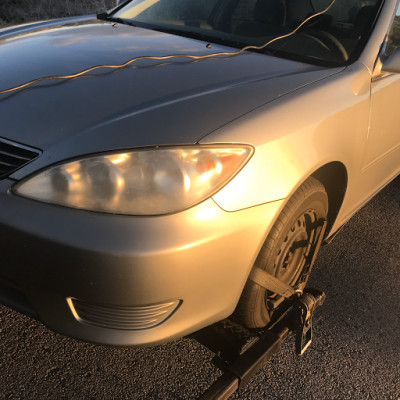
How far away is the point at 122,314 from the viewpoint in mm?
1500

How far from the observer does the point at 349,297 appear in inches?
98.9

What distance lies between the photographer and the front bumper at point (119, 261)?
139cm

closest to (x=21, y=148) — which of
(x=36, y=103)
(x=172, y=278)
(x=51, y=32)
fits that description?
(x=36, y=103)

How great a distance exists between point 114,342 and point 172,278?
0.29 m

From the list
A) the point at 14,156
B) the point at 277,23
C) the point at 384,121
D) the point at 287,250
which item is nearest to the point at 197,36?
the point at 277,23

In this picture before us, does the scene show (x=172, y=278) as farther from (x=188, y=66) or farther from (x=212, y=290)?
(x=188, y=66)

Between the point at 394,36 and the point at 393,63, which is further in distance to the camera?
the point at 394,36

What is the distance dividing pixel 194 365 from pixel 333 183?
3.24ft

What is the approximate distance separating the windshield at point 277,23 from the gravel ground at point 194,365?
1249 millimetres

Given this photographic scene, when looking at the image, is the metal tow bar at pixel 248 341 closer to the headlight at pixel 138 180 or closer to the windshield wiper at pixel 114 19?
the headlight at pixel 138 180

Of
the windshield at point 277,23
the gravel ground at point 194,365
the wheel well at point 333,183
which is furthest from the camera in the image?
the windshield at point 277,23

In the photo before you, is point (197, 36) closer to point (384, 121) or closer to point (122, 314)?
point (384, 121)

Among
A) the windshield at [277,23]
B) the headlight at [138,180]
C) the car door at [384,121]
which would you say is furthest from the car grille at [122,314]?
the windshield at [277,23]

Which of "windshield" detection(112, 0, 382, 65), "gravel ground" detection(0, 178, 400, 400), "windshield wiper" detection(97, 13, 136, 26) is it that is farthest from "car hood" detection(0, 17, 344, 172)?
"gravel ground" detection(0, 178, 400, 400)
